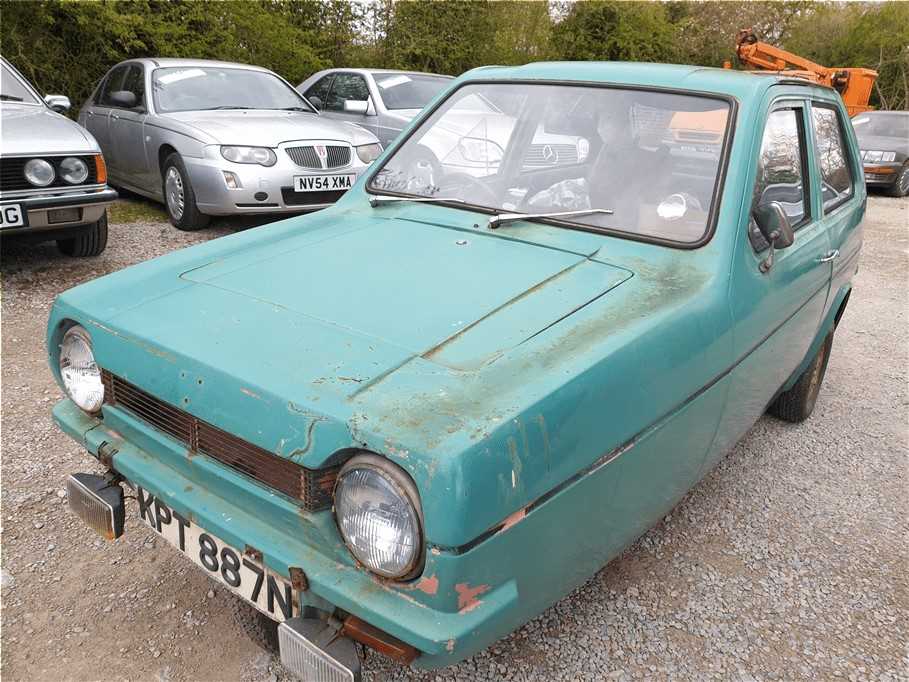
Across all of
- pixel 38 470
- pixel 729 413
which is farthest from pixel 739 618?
pixel 38 470

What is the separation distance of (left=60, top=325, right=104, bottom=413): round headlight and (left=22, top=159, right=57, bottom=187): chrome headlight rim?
3.14 m

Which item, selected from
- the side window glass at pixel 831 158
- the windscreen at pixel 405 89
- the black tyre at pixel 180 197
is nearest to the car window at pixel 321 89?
the windscreen at pixel 405 89

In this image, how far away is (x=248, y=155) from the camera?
238 inches

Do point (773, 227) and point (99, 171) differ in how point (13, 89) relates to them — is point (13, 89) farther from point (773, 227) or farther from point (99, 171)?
point (773, 227)

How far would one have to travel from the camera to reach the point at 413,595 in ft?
4.85

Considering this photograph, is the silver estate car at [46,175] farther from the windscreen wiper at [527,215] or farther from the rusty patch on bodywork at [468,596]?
the rusty patch on bodywork at [468,596]

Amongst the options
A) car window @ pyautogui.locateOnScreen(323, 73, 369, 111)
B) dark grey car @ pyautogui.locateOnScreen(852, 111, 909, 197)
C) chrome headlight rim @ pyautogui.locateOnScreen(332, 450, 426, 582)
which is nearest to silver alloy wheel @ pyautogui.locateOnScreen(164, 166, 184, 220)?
car window @ pyautogui.locateOnScreen(323, 73, 369, 111)

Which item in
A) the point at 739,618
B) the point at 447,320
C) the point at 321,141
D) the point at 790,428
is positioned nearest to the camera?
the point at 447,320

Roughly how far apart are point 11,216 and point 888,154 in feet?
43.6

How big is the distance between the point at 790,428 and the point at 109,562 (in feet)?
10.4

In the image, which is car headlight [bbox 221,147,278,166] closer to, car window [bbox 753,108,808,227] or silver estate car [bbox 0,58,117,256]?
silver estate car [bbox 0,58,117,256]

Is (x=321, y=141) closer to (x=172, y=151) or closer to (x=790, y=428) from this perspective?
(x=172, y=151)

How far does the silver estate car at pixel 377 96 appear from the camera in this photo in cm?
816

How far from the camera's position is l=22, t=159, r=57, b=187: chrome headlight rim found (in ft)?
15.4
